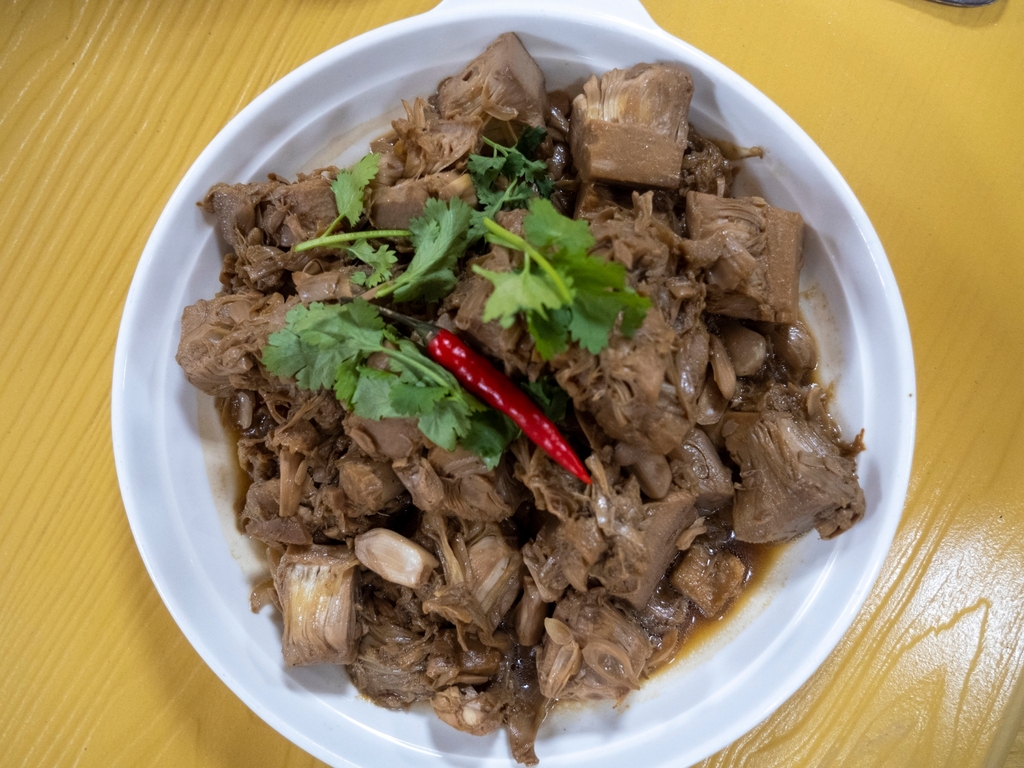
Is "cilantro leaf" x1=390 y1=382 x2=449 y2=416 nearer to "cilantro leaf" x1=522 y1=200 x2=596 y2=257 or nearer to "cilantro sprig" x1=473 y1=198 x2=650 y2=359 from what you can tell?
"cilantro sprig" x1=473 y1=198 x2=650 y2=359

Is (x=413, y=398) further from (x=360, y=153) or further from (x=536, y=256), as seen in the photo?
(x=360, y=153)

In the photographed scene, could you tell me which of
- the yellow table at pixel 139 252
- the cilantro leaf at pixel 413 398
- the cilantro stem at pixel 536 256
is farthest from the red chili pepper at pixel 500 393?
the yellow table at pixel 139 252

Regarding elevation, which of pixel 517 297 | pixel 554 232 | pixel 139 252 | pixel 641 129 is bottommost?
pixel 139 252

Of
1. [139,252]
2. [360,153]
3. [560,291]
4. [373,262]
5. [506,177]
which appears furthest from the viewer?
[139,252]

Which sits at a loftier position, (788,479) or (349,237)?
(349,237)

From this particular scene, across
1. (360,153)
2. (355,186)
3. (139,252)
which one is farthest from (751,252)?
(139,252)

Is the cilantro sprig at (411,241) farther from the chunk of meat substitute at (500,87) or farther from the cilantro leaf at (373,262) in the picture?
the chunk of meat substitute at (500,87)

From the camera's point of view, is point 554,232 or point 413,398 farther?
point 413,398

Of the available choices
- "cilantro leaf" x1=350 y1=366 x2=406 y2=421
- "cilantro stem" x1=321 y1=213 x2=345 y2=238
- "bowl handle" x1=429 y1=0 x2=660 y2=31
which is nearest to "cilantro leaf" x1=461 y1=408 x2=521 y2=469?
"cilantro leaf" x1=350 y1=366 x2=406 y2=421

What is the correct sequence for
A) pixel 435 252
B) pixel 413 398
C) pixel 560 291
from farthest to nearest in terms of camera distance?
→ 1. pixel 435 252
2. pixel 413 398
3. pixel 560 291
